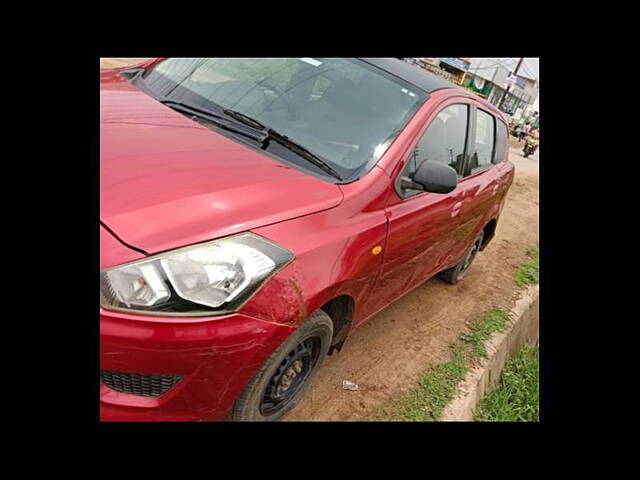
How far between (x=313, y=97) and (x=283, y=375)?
59.7 inches

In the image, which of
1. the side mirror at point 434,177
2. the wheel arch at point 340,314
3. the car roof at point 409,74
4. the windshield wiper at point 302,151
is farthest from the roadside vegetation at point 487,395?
the car roof at point 409,74

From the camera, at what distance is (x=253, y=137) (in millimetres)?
2162

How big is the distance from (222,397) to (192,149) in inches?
42.1

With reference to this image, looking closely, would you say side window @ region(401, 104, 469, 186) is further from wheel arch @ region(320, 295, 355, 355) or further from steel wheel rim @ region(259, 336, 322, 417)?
steel wheel rim @ region(259, 336, 322, 417)

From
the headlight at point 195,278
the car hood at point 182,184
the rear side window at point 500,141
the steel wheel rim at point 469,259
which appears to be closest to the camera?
the headlight at point 195,278

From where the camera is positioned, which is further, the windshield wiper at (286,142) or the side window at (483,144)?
the side window at (483,144)

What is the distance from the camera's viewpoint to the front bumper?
136 centimetres

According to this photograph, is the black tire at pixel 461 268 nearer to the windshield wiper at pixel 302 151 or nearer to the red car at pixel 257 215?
the red car at pixel 257 215

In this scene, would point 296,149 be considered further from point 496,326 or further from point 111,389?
point 496,326

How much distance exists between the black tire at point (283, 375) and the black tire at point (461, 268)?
2.14 meters

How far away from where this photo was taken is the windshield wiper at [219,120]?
2180 mm

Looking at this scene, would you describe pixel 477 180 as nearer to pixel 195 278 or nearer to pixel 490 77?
pixel 195 278

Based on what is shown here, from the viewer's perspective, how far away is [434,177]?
2176mm

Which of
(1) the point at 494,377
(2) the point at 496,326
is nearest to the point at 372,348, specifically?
(1) the point at 494,377
